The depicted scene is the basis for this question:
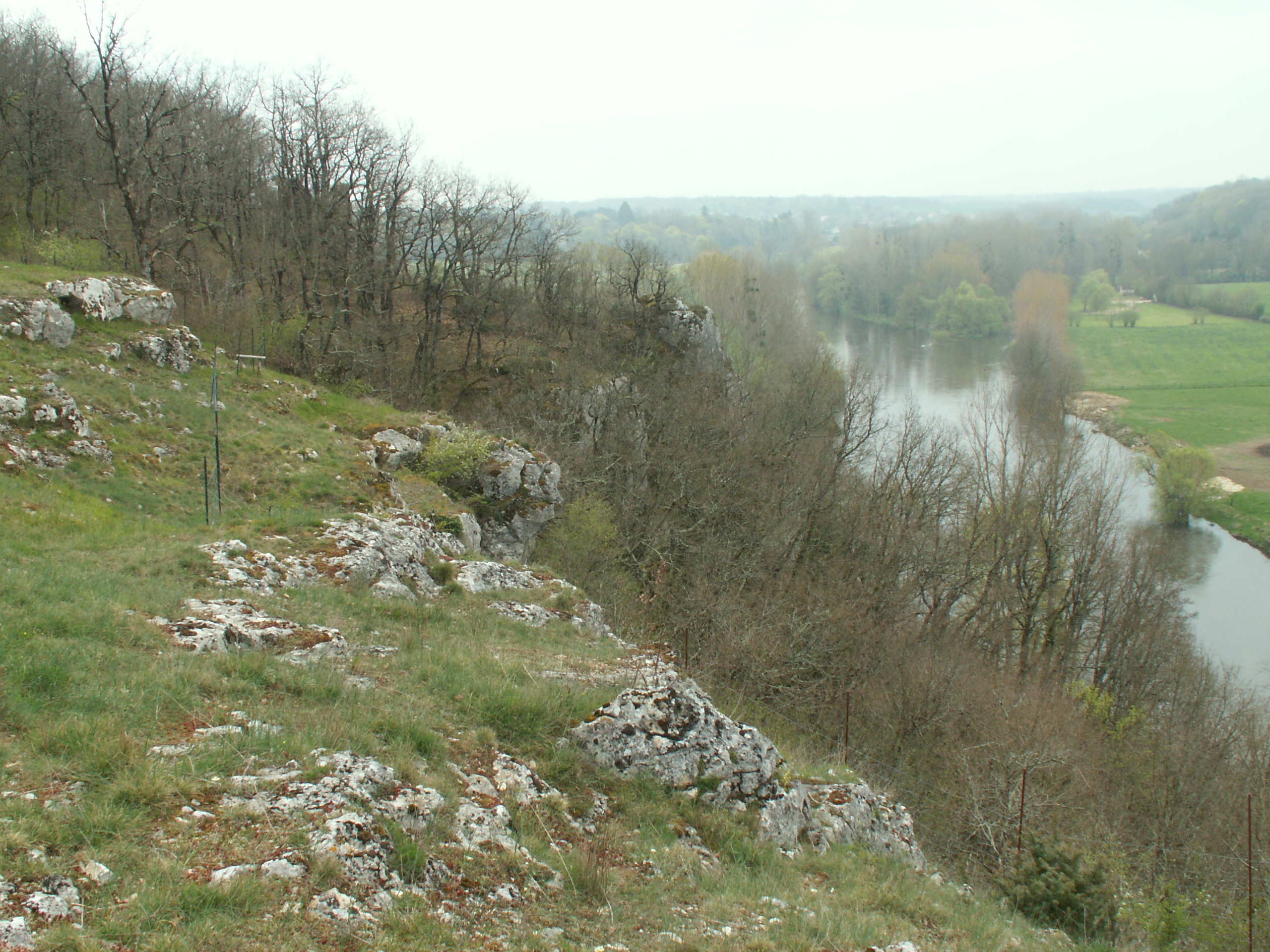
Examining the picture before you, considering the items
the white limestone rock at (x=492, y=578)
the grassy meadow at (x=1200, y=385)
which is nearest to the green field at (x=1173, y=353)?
the grassy meadow at (x=1200, y=385)

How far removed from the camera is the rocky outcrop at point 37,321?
1453 cm

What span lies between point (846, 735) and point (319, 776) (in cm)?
799

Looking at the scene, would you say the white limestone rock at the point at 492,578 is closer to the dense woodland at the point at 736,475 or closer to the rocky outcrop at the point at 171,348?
the dense woodland at the point at 736,475

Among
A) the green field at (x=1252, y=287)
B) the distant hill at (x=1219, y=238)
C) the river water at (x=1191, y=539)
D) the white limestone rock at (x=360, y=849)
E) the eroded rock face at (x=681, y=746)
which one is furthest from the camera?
the distant hill at (x=1219, y=238)

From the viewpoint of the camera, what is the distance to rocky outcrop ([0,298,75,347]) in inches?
572

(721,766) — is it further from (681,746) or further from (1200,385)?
(1200,385)

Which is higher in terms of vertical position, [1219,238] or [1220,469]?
[1219,238]

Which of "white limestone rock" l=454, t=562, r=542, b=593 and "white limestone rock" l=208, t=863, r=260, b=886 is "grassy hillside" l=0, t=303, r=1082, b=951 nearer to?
"white limestone rock" l=208, t=863, r=260, b=886

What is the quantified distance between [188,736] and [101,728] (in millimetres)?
519

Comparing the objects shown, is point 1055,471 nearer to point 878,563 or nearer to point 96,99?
point 878,563

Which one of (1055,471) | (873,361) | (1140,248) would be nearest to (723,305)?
(873,361)

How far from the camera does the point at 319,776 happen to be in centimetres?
529

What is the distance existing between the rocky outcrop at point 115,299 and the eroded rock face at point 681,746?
15.3m

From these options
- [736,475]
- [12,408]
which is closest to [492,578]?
[12,408]
